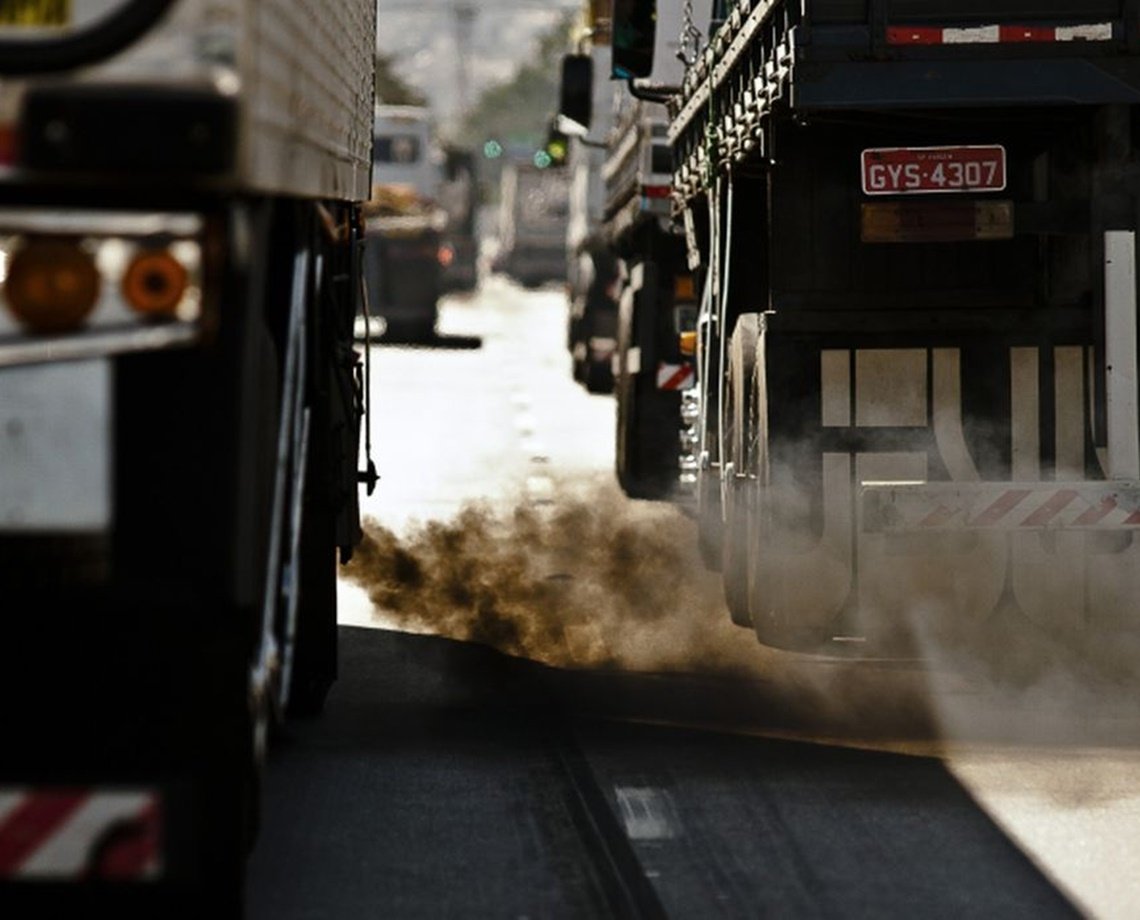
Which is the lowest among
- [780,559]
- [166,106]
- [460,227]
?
[780,559]

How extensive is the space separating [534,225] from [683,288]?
67784 mm

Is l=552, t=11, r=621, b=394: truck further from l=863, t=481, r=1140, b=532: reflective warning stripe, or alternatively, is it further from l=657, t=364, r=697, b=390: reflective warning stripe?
l=863, t=481, r=1140, b=532: reflective warning stripe

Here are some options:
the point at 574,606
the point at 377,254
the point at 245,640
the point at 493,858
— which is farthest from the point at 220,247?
the point at 377,254

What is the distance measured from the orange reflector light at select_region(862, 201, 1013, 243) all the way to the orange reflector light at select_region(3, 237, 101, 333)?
18.1 ft

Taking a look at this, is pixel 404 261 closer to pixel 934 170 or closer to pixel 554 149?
pixel 554 149

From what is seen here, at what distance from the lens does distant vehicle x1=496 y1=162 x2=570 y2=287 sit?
83438 millimetres

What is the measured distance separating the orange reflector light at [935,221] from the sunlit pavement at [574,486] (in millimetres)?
1644

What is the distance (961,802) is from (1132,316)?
2.28m

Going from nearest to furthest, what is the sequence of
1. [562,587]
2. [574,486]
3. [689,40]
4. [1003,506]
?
[1003,506], [562,587], [689,40], [574,486]

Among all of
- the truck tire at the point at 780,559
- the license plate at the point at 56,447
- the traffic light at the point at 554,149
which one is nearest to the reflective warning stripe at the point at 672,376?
the traffic light at the point at 554,149

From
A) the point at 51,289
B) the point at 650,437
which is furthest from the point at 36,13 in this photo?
the point at 650,437

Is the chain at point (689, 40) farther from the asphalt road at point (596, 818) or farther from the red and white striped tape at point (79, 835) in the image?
the red and white striped tape at point (79, 835)

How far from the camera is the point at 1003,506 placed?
33.1ft

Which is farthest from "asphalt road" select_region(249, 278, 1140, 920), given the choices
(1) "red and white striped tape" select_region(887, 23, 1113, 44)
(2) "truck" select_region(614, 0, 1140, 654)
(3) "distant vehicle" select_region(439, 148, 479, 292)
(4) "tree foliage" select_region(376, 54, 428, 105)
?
(4) "tree foliage" select_region(376, 54, 428, 105)
